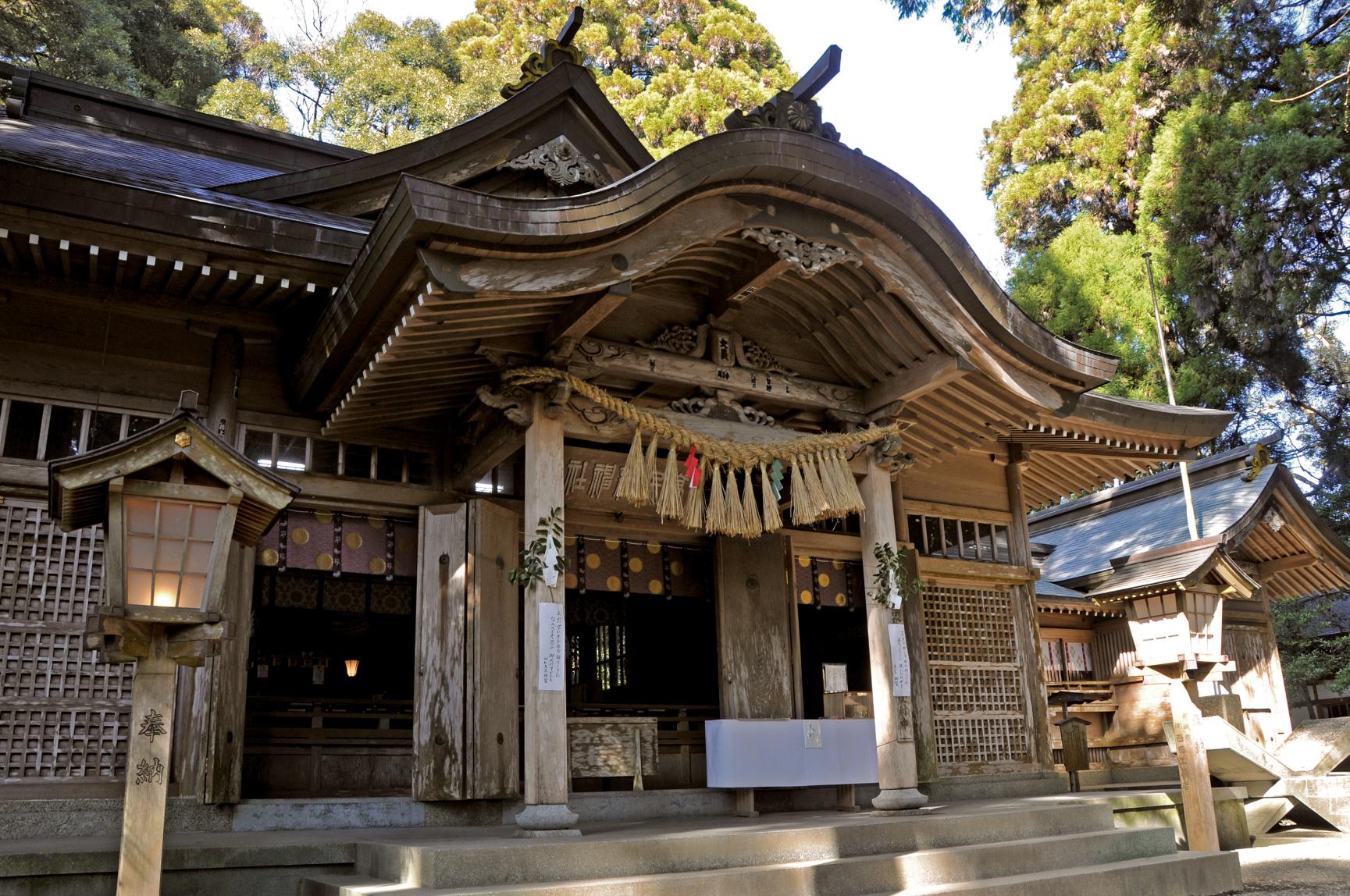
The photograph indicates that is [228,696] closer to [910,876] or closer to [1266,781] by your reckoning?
[910,876]

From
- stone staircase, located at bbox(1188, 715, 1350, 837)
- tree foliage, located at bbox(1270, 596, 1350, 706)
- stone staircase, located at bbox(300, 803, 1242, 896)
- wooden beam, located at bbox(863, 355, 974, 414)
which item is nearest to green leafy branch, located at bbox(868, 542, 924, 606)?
wooden beam, located at bbox(863, 355, 974, 414)

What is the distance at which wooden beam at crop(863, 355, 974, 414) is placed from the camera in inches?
297

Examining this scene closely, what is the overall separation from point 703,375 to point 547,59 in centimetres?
408

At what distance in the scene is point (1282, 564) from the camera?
14.9m

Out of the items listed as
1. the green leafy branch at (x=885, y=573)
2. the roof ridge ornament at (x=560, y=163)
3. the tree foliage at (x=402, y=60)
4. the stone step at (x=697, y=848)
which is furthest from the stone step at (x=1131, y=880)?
the tree foliage at (x=402, y=60)

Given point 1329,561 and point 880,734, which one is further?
point 1329,561

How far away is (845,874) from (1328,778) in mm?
7542

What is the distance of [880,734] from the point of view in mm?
7484

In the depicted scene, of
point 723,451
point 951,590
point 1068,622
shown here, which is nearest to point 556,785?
point 723,451

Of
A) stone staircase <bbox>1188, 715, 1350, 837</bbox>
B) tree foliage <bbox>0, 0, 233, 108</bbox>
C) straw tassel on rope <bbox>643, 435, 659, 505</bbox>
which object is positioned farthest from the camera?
tree foliage <bbox>0, 0, 233, 108</bbox>

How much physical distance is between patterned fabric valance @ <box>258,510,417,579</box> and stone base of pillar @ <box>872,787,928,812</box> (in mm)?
3898

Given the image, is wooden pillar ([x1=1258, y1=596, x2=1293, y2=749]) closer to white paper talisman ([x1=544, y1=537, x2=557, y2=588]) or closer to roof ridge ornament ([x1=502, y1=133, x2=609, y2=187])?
roof ridge ornament ([x1=502, y1=133, x2=609, y2=187])

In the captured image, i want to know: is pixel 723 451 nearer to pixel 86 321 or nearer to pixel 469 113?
pixel 86 321

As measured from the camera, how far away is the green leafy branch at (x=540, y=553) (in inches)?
246
